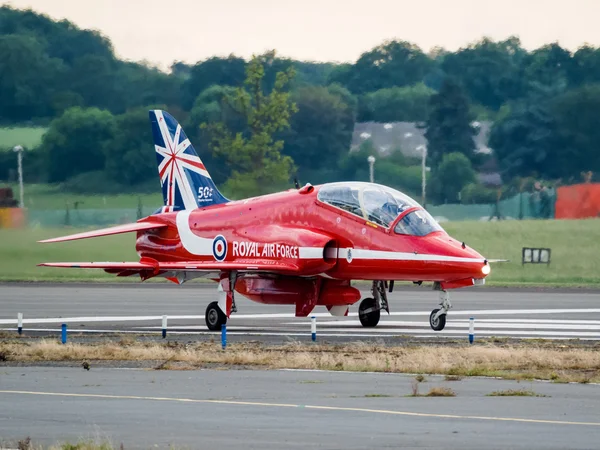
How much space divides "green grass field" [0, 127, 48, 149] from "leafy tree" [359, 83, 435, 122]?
24448 mm

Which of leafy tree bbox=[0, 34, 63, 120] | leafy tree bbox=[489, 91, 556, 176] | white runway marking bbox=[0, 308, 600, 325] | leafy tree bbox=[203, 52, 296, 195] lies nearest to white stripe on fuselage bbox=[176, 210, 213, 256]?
white runway marking bbox=[0, 308, 600, 325]

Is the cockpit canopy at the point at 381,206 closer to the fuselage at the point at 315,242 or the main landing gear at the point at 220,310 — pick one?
the fuselage at the point at 315,242

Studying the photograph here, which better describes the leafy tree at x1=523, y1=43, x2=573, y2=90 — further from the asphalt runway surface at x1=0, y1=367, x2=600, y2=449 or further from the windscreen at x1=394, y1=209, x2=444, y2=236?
the asphalt runway surface at x1=0, y1=367, x2=600, y2=449

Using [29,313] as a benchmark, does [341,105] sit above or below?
above

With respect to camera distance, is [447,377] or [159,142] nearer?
[447,377]

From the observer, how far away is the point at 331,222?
91.9ft

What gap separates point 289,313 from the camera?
1352 inches

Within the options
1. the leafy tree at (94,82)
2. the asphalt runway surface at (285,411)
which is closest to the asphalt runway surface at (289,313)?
the asphalt runway surface at (285,411)

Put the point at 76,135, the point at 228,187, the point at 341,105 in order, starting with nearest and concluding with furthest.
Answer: the point at 228,187, the point at 76,135, the point at 341,105

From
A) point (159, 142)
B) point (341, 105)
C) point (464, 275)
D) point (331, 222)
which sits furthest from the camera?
point (341, 105)

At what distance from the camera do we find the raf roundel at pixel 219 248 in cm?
2995

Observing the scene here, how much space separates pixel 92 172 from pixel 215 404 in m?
43.3

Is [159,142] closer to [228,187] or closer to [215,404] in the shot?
[215,404]

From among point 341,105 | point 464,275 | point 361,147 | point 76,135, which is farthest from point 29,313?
point 341,105
